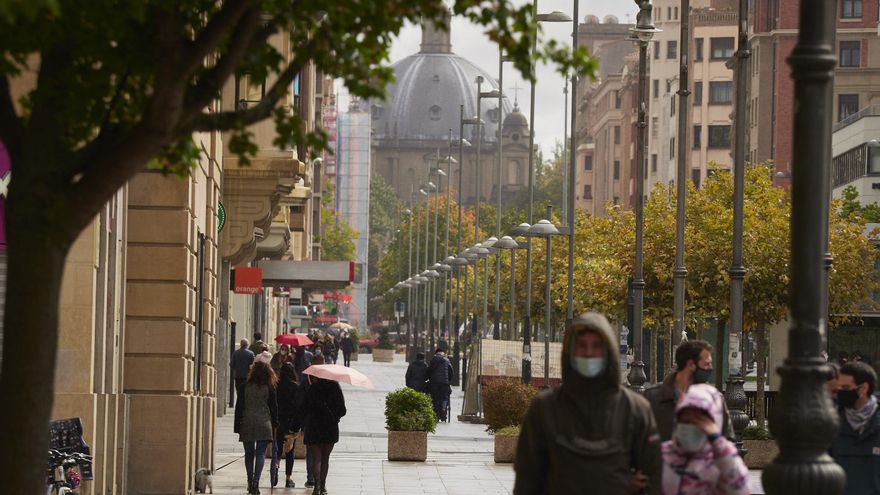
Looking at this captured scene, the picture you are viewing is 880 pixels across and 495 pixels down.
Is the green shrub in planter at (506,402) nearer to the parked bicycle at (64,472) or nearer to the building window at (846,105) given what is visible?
the parked bicycle at (64,472)

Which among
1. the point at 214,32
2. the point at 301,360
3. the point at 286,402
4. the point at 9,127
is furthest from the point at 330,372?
the point at 301,360

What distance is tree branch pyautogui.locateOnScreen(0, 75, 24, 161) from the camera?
8844 millimetres

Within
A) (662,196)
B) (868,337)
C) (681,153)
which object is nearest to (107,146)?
(681,153)

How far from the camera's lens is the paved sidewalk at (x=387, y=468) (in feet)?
81.8

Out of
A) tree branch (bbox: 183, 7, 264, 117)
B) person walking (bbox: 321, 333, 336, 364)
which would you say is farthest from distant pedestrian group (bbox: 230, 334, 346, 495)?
person walking (bbox: 321, 333, 336, 364)

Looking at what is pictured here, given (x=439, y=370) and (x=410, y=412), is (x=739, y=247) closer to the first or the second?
(x=410, y=412)

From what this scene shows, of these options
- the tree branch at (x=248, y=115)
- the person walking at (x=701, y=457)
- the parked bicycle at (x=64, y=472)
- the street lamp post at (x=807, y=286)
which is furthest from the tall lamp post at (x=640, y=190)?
the tree branch at (x=248, y=115)

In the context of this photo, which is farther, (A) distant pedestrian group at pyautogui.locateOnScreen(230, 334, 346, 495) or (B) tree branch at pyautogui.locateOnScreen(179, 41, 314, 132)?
(A) distant pedestrian group at pyautogui.locateOnScreen(230, 334, 346, 495)

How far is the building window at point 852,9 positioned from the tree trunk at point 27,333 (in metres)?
Result: 93.2

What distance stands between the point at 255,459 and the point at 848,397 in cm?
1223

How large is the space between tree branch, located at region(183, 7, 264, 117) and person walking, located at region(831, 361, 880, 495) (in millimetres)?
5129

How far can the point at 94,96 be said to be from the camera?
9117 millimetres

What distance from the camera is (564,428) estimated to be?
8.96 metres

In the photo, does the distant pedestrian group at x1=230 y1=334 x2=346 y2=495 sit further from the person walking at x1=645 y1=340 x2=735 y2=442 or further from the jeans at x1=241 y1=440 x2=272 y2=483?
the person walking at x1=645 y1=340 x2=735 y2=442
